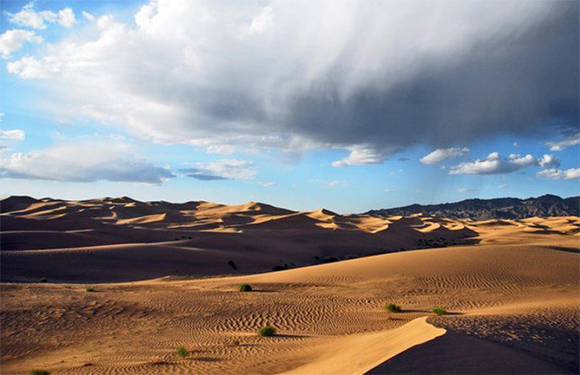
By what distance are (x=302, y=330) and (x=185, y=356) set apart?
13.6 feet

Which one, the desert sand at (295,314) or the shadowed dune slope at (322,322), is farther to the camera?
the desert sand at (295,314)

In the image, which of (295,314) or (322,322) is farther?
(295,314)

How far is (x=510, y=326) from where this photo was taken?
10609 millimetres

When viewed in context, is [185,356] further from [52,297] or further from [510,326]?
[52,297]

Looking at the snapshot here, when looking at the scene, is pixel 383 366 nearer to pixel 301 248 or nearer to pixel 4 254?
pixel 4 254

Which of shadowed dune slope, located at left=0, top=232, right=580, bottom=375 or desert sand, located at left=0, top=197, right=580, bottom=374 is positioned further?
desert sand, located at left=0, top=197, right=580, bottom=374

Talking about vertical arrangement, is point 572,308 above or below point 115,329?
above

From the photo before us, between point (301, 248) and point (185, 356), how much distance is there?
37.5m

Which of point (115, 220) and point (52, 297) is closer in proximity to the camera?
point (52, 297)

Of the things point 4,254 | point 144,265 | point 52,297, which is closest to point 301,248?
point 144,265

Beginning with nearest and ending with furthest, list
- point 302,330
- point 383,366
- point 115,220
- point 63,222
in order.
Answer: point 383,366 < point 302,330 < point 63,222 < point 115,220

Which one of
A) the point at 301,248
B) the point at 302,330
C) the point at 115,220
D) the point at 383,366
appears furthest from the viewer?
the point at 115,220

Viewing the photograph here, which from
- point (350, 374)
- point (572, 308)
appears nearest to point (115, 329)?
point (350, 374)

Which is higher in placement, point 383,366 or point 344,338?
point 383,366
